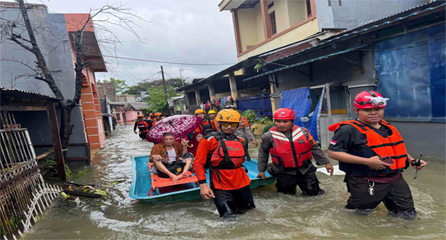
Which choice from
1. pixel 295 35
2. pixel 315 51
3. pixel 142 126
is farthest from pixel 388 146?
pixel 142 126

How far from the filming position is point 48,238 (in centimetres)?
388

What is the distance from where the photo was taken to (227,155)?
3.48 meters

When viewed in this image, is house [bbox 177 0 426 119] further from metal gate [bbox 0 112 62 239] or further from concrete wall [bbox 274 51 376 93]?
metal gate [bbox 0 112 62 239]

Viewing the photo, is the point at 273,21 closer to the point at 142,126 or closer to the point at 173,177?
the point at 142,126

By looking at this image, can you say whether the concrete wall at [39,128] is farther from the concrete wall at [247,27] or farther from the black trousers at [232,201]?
the concrete wall at [247,27]

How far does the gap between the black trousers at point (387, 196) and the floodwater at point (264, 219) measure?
18 centimetres

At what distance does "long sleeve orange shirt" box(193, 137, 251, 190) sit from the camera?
11.2 ft

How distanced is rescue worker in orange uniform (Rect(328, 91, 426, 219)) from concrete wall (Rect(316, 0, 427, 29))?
9.44 meters

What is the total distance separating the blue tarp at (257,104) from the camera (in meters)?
12.8

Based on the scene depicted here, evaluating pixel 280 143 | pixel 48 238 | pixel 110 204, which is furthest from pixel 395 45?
pixel 48 238

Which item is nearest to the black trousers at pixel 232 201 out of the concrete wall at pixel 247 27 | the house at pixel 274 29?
the house at pixel 274 29

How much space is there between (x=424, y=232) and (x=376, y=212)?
53 cm

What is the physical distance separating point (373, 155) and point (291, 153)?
49.7 inches

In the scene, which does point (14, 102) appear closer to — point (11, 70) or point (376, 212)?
point (11, 70)
